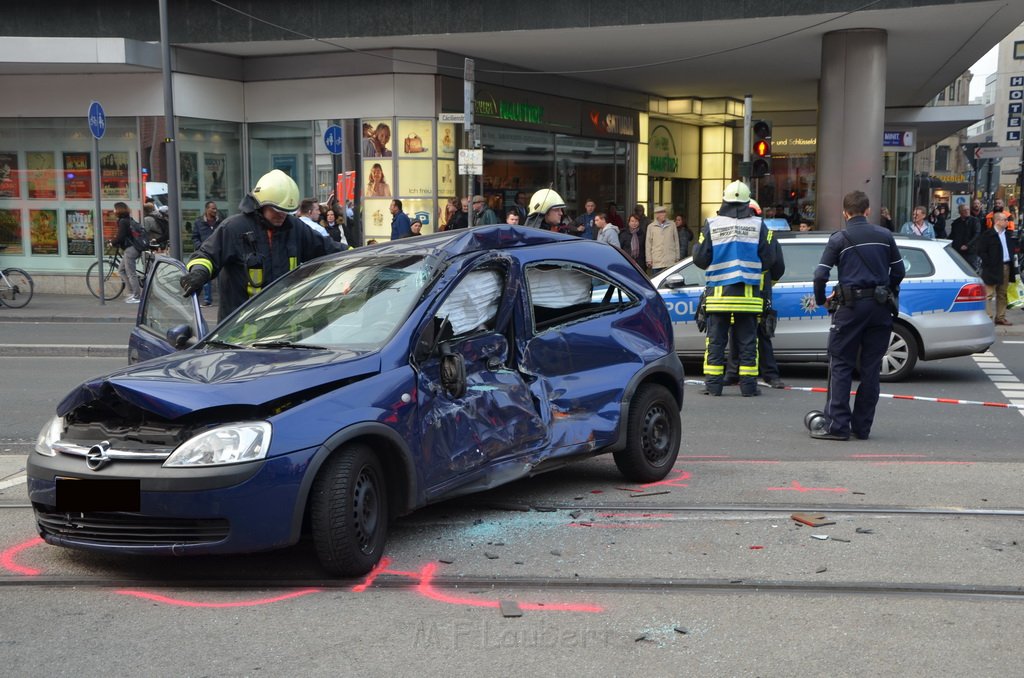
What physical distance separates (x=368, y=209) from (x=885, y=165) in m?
17.7

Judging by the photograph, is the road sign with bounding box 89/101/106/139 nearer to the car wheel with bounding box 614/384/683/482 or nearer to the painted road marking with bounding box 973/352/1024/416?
the painted road marking with bounding box 973/352/1024/416

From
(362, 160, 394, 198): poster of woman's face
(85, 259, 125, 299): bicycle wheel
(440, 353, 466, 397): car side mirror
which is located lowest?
(85, 259, 125, 299): bicycle wheel

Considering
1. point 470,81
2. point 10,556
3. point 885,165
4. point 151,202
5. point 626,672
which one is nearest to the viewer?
point 626,672

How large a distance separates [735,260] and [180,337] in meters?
5.54

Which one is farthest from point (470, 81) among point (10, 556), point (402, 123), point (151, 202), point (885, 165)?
point (885, 165)

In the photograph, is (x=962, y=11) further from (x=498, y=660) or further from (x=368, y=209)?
(x=498, y=660)

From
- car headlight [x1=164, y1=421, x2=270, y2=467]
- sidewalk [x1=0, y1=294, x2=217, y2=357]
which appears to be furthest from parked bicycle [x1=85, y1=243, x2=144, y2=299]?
car headlight [x1=164, y1=421, x2=270, y2=467]

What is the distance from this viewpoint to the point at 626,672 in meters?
4.03

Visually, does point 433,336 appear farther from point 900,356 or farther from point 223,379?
point 900,356

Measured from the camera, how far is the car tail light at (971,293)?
1193cm

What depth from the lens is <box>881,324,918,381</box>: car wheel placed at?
39.2 ft

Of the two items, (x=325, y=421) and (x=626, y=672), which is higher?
(x=325, y=421)

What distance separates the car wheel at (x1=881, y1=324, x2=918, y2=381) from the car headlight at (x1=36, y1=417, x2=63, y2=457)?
353 inches

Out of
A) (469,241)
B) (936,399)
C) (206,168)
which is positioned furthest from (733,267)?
(206,168)
